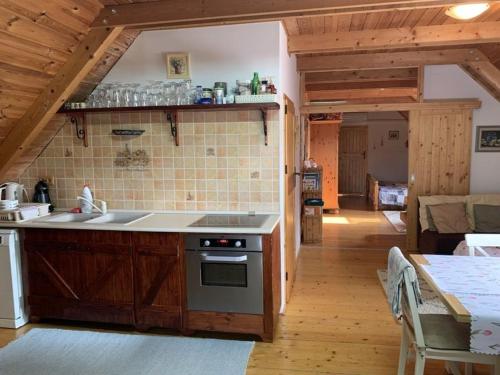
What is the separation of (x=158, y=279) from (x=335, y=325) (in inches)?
57.3

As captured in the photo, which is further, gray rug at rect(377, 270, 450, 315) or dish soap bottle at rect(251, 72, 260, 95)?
gray rug at rect(377, 270, 450, 315)

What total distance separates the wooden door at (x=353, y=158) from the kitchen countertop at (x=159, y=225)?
800 centimetres

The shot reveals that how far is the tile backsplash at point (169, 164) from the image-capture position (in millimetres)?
3352

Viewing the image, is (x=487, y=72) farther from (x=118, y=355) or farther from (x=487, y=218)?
(x=118, y=355)

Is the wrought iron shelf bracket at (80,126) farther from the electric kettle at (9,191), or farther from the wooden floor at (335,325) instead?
the wooden floor at (335,325)

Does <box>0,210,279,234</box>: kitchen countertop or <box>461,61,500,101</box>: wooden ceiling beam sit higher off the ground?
<box>461,61,500,101</box>: wooden ceiling beam

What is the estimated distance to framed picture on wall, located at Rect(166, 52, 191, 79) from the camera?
337cm

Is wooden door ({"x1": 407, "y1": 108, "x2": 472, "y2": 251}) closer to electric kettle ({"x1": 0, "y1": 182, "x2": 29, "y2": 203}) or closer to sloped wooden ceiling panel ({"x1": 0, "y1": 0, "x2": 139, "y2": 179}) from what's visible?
sloped wooden ceiling panel ({"x1": 0, "y1": 0, "x2": 139, "y2": 179})

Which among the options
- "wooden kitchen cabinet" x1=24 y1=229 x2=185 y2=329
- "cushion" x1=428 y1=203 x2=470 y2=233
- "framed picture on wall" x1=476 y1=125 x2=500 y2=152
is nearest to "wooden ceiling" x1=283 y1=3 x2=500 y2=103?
"framed picture on wall" x1=476 y1=125 x2=500 y2=152

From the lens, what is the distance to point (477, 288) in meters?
2.01

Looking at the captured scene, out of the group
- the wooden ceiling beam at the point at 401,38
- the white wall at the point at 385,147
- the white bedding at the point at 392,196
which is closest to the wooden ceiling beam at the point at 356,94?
the white bedding at the point at 392,196

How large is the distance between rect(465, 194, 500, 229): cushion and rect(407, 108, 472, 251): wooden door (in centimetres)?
23

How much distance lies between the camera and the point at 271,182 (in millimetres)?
3342

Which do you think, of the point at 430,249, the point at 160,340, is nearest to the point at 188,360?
the point at 160,340
